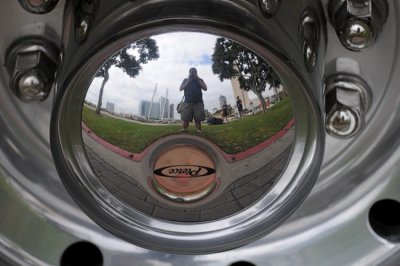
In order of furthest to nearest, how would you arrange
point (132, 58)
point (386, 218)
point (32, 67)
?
point (386, 218)
point (32, 67)
point (132, 58)

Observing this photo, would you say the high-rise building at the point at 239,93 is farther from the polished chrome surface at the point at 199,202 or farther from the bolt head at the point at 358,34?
the bolt head at the point at 358,34

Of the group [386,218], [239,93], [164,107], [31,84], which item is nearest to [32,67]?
[31,84]

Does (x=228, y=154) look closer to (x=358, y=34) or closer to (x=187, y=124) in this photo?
(x=187, y=124)

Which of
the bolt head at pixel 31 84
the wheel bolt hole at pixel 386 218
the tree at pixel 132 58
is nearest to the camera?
the tree at pixel 132 58

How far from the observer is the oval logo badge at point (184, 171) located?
0.99 meters

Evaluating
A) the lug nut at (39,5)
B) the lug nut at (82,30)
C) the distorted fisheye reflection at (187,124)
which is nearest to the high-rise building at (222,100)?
the distorted fisheye reflection at (187,124)

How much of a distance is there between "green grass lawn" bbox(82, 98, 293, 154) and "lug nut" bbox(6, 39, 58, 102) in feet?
0.32

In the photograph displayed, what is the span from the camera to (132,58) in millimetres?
907

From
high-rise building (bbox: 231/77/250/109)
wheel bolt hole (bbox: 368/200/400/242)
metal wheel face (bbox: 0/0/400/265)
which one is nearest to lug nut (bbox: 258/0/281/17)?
metal wheel face (bbox: 0/0/400/265)

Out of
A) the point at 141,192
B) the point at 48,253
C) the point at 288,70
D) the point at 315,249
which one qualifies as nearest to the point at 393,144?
the point at 315,249

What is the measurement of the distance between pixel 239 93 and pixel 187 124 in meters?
0.10

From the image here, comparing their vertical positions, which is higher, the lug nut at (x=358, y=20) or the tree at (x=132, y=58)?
the lug nut at (x=358, y=20)

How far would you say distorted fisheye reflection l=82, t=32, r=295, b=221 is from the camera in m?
0.92

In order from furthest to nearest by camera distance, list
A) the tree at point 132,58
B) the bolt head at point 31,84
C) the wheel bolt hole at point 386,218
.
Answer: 1. the wheel bolt hole at point 386,218
2. the bolt head at point 31,84
3. the tree at point 132,58
